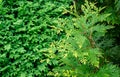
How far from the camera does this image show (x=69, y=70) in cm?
307

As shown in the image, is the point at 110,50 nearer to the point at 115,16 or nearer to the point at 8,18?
the point at 115,16

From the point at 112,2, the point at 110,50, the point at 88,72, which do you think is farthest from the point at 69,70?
the point at 112,2

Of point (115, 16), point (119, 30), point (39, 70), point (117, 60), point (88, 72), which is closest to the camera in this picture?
point (88, 72)

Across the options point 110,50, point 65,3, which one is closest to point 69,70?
point 110,50

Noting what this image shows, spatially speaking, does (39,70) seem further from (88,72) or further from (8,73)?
(88,72)

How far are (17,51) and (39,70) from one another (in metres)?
0.43

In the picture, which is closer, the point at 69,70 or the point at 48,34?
the point at 69,70

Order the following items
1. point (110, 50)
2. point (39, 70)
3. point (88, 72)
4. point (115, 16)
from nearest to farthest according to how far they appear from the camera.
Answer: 1. point (88, 72)
2. point (110, 50)
3. point (39, 70)
4. point (115, 16)

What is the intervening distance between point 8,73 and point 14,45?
0.42m

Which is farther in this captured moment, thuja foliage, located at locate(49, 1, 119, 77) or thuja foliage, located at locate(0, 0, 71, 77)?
thuja foliage, located at locate(0, 0, 71, 77)

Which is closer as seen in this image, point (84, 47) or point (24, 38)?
point (84, 47)

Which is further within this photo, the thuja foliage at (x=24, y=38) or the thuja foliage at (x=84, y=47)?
the thuja foliage at (x=24, y=38)

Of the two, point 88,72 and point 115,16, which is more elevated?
point 115,16

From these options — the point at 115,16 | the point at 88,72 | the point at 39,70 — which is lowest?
the point at 39,70
